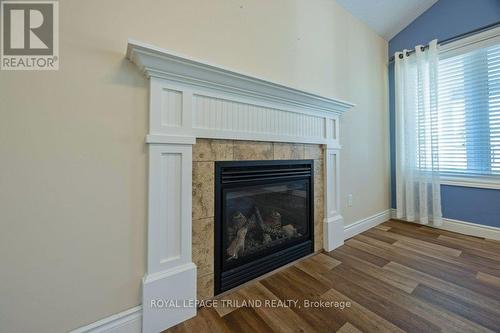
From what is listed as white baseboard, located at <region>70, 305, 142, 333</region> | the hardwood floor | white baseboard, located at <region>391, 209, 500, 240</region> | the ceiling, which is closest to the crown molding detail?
white baseboard, located at <region>70, 305, 142, 333</region>

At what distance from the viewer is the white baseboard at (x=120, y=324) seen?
93 centimetres

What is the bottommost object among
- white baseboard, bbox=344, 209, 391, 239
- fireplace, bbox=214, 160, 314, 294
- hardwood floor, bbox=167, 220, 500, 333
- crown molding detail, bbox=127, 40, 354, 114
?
hardwood floor, bbox=167, 220, 500, 333

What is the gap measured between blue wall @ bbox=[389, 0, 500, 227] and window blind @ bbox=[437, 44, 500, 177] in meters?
0.25

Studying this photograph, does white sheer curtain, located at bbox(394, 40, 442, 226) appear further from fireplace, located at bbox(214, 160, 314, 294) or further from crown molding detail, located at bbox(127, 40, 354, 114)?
crown molding detail, located at bbox(127, 40, 354, 114)

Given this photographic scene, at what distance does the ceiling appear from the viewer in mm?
2213

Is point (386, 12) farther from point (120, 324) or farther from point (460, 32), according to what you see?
point (120, 324)

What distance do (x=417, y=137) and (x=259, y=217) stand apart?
2362 mm

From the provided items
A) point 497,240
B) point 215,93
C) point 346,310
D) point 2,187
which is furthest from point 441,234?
point 2,187

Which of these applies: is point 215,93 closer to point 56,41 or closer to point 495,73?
point 56,41

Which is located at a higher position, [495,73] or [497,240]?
[495,73]

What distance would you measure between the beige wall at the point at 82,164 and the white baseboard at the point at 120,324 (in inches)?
1.1

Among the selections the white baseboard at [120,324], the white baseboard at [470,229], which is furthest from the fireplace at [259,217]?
the white baseboard at [470,229]

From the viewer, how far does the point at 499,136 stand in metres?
2.07

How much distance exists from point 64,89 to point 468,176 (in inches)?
144
